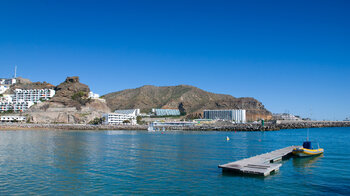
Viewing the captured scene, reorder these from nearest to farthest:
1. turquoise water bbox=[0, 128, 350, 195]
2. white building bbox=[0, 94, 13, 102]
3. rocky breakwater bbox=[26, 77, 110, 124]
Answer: turquoise water bbox=[0, 128, 350, 195], rocky breakwater bbox=[26, 77, 110, 124], white building bbox=[0, 94, 13, 102]

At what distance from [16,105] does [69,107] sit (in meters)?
39.0

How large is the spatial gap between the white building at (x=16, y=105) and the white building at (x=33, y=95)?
7.42 meters

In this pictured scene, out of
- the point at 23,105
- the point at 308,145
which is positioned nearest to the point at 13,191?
the point at 308,145

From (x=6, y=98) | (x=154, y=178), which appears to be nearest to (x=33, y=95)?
(x=6, y=98)

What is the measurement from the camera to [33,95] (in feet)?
559

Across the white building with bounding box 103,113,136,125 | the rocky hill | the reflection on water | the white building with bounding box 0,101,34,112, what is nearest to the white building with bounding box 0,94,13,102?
the white building with bounding box 0,101,34,112

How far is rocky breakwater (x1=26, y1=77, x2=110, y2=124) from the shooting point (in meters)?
134

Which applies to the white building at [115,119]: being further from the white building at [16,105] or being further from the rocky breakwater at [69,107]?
the white building at [16,105]

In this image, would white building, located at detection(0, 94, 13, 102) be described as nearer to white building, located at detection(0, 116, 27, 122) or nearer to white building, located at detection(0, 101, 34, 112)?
white building, located at detection(0, 101, 34, 112)

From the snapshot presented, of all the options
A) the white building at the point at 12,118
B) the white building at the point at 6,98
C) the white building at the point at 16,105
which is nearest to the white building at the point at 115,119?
the white building at the point at 12,118

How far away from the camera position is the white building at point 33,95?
168 m

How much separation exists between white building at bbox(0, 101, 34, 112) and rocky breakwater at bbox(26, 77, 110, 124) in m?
15.4

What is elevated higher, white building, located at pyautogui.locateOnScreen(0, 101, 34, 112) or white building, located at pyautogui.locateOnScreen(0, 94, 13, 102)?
white building, located at pyautogui.locateOnScreen(0, 94, 13, 102)

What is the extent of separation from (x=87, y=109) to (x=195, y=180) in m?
138
